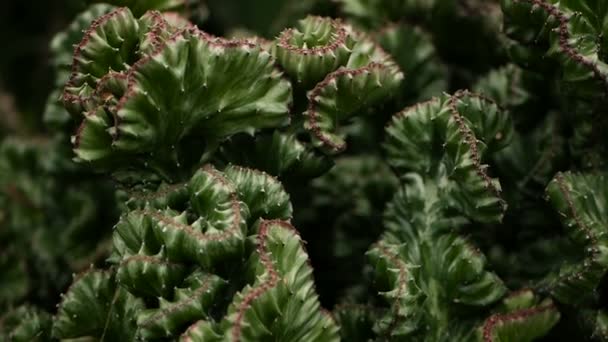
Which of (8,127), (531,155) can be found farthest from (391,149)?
(8,127)

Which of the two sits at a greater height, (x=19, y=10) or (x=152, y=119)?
(x=152, y=119)

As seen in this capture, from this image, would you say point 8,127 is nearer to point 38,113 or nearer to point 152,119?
point 38,113

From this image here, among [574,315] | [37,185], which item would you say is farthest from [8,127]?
[574,315]

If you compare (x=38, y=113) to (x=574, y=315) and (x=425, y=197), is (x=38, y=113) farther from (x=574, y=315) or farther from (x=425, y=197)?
(x=574, y=315)

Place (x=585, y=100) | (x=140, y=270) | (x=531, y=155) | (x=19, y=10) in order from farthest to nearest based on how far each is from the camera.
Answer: (x=19, y=10)
(x=531, y=155)
(x=585, y=100)
(x=140, y=270)

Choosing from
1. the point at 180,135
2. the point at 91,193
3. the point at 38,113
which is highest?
the point at 180,135

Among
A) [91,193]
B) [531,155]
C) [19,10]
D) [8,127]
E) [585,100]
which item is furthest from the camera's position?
[19,10]

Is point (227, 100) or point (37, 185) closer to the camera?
point (227, 100)
